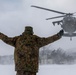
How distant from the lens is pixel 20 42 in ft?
11.8

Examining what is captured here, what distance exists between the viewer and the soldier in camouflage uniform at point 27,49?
3553 millimetres

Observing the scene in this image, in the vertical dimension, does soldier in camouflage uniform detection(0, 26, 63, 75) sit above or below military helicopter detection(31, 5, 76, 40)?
below

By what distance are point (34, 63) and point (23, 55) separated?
0.15 meters

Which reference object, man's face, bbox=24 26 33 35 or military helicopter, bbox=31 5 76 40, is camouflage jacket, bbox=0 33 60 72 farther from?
military helicopter, bbox=31 5 76 40

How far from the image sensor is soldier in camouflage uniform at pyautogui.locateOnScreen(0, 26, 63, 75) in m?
3.55

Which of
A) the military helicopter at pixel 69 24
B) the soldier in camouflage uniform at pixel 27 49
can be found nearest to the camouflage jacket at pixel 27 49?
the soldier in camouflage uniform at pixel 27 49

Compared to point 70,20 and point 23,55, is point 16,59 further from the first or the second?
point 70,20

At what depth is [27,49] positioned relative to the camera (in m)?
3.56

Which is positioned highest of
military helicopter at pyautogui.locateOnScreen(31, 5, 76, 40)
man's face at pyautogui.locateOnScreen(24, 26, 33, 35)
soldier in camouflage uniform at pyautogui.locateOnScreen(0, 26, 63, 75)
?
military helicopter at pyautogui.locateOnScreen(31, 5, 76, 40)

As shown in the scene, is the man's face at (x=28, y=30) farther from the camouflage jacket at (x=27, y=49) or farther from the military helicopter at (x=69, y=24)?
the military helicopter at (x=69, y=24)

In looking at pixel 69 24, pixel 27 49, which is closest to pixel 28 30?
pixel 27 49

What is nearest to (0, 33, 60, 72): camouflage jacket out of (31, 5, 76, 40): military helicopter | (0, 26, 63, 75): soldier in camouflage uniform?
(0, 26, 63, 75): soldier in camouflage uniform

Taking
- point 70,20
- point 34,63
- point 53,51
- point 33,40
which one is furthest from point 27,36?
point 53,51

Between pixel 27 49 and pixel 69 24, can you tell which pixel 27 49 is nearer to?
pixel 27 49
